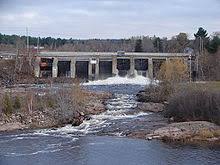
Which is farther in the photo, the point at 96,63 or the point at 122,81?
the point at 96,63

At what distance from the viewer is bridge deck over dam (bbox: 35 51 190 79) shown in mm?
45719

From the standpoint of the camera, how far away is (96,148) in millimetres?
16266

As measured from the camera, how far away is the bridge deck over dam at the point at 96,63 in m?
45.7

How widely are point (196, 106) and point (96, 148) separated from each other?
6187 mm

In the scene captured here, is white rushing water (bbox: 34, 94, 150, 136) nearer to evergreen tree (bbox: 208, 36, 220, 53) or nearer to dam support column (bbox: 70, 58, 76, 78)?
evergreen tree (bbox: 208, 36, 220, 53)

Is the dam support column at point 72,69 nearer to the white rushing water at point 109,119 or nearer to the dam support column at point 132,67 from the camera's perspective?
the dam support column at point 132,67

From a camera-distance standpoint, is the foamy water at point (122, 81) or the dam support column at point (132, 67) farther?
the dam support column at point (132, 67)

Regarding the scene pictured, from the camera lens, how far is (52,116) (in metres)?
21.6

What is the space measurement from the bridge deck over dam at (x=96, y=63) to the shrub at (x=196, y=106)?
22.6 metres

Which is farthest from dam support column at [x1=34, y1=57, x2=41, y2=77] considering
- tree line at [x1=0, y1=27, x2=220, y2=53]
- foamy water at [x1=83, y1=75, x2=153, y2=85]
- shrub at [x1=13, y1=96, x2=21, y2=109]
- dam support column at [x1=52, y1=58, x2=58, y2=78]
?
shrub at [x1=13, y1=96, x2=21, y2=109]

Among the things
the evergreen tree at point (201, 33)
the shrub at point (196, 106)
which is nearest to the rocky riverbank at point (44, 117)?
the shrub at point (196, 106)

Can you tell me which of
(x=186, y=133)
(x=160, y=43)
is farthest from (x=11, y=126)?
(x=160, y=43)

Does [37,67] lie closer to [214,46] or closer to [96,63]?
[96,63]

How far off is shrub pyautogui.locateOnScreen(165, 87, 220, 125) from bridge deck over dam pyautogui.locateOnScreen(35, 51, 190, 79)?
74.1ft
